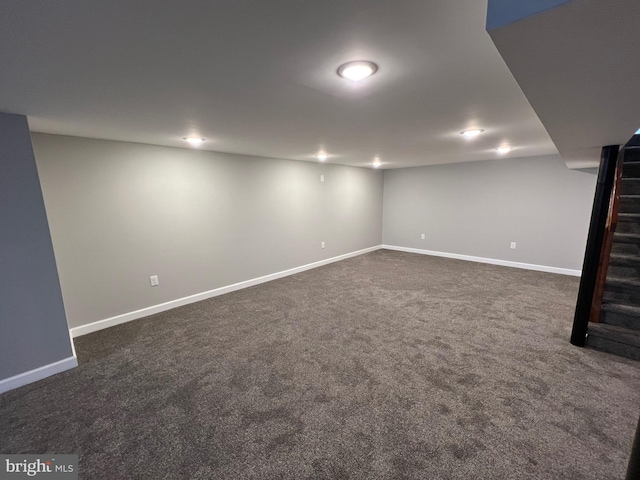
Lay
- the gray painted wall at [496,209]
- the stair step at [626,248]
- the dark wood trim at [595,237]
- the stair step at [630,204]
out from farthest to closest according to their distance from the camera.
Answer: the gray painted wall at [496,209] → the stair step at [630,204] → the stair step at [626,248] → the dark wood trim at [595,237]

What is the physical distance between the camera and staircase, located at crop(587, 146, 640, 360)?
96.8 inches

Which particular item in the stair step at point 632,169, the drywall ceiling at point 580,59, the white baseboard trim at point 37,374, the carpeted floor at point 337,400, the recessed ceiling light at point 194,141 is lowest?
the carpeted floor at point 337,400

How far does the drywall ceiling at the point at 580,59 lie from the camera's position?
667mm

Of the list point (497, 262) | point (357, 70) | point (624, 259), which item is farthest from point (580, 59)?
point (497, 262)

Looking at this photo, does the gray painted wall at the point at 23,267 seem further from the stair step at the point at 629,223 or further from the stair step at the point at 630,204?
the stair step at the point at 630,204

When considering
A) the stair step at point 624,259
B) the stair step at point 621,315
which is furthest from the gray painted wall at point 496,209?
the stair step at point 621,315

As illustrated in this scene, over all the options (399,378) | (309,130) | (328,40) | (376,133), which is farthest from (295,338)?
(328,40)

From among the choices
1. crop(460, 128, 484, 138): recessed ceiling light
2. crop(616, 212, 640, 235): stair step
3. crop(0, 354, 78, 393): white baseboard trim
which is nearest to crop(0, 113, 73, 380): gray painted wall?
crop(0, 354, 78, 393): white baseboard trim

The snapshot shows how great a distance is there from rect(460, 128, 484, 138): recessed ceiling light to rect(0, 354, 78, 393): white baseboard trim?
14.0 feet

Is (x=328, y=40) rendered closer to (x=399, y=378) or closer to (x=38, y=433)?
(x=399, y=378)

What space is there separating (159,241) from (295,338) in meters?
2.13

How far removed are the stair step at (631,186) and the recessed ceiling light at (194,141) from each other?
17.2 feet

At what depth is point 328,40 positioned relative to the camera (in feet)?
3.64

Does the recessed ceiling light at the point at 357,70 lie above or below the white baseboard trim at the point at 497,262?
above
